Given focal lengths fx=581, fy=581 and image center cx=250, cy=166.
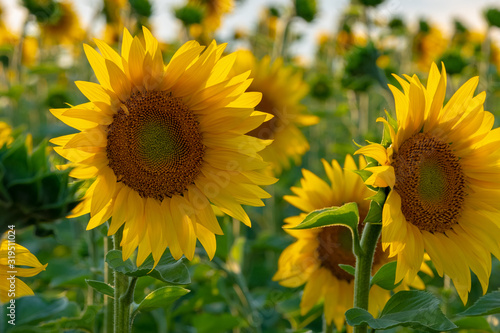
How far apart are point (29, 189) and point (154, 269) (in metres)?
0.34

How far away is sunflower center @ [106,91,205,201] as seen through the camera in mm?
1424

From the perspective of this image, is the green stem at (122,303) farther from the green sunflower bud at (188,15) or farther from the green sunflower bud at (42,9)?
the green sunflower bud at (42,9)

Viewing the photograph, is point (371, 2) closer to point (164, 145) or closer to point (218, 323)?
point (218, 323)

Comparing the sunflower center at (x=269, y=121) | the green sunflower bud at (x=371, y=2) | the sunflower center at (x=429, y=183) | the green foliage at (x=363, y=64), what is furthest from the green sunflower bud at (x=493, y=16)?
the sunflower center at (x=429, y=183)

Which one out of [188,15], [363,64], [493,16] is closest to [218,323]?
[363,64]

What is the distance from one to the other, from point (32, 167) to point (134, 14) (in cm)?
284

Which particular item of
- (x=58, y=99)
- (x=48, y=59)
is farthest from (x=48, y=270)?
(x=48, y=59)

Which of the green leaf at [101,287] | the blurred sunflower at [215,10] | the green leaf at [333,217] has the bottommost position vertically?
the green leaf at [101,287]

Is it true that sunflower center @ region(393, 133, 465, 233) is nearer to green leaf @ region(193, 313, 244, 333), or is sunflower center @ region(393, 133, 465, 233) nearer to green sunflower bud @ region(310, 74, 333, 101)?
green leaf @ region(193, 313, 244, 333)

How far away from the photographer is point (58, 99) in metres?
3.99

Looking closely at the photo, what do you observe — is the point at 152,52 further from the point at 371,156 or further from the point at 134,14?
the point at 134,14

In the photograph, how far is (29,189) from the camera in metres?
1.07

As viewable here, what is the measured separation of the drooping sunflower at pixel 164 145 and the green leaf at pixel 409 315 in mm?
350

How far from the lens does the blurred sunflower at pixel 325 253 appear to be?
1768 mm
